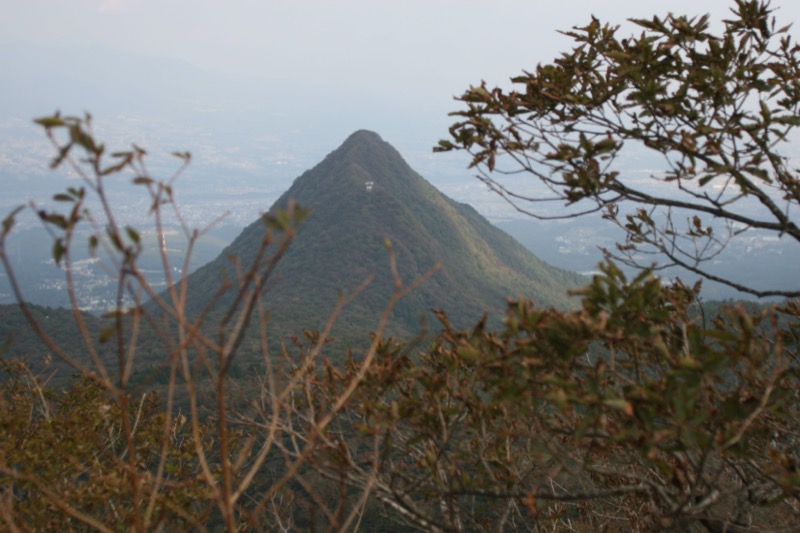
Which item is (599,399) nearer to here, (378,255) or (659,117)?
(659,117)

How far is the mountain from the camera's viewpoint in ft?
132

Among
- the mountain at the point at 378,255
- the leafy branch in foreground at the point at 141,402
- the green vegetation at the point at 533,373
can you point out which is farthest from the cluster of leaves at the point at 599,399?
the mountain at the point at 378,255

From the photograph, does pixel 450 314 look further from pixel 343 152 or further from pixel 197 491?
pixel 197 491

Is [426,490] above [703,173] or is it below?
below

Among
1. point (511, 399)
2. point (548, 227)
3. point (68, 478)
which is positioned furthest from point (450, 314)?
point (548, 227)

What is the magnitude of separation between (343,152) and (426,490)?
5471cm

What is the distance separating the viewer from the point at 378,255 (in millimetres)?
45656

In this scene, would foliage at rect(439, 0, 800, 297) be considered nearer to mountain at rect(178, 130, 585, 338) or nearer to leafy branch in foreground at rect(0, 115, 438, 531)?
leafy branch in foreground at rect(0, 115, 438, 531)

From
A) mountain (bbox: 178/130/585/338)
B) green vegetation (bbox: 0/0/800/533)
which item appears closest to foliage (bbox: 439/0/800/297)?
green vegetation (bbox: 0/0/800/533)

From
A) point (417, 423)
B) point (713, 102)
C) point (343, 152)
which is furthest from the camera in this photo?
point (343, 152)

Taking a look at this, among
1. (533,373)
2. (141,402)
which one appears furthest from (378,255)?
(533,373)

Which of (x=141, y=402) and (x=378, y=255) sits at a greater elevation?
(x=141, y=402)

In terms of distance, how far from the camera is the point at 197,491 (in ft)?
15.2

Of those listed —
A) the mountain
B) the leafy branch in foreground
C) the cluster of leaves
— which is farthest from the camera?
the mountain
